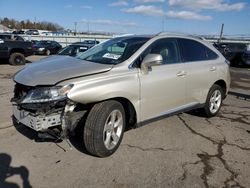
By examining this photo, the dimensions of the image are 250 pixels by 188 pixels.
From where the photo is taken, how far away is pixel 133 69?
4.50 metres

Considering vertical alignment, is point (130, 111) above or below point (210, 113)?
above

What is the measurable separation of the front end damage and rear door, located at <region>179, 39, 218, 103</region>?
231 cm

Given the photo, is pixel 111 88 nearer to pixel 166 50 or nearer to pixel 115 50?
pixel 115 50

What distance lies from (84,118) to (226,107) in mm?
4648

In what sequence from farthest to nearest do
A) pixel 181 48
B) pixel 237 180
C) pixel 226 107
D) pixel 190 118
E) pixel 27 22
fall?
1. pixel 27 22
2. pixel 226 107
3. pixel 190 118
4. pixel 181 48
5. pixel 237 180

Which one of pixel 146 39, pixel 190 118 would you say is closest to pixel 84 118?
pixel 146 39

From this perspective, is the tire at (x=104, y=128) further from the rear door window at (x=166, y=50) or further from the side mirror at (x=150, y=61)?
the rear door window at (x=166, y=50)

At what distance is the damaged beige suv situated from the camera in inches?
154

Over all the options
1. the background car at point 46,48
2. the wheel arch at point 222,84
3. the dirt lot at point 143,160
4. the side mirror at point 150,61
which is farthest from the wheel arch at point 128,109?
the background car at point 46,48

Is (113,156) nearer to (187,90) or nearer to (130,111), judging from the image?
(130,111)

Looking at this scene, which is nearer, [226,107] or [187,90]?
[187,90]

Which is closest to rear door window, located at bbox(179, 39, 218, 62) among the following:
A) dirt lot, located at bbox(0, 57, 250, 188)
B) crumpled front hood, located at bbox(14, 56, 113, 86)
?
dirt lot, located at bbox(0, 57, 250, 188)

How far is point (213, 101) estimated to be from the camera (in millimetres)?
6469

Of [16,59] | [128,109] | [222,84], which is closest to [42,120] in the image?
[128,109]
